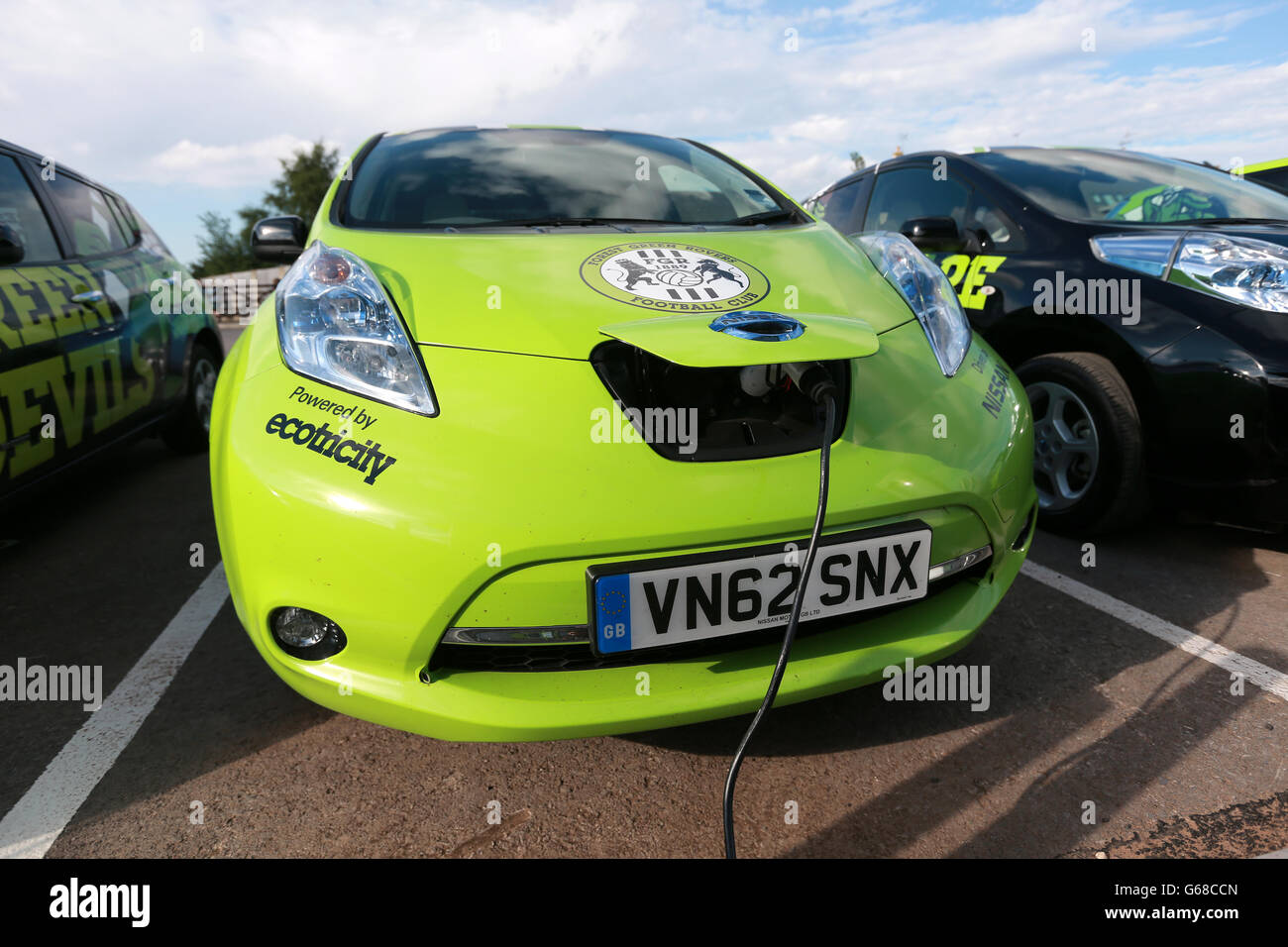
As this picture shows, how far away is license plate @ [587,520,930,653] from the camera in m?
1.36

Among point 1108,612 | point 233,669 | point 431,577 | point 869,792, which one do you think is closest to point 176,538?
point 233,669

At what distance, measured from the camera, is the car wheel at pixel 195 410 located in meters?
4.20

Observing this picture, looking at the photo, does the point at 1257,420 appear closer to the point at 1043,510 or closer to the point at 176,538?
→ the point at 1043,510

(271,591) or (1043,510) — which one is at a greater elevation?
(271,591)

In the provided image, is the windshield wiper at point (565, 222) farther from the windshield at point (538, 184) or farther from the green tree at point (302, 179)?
the green tree at point (302, 179)

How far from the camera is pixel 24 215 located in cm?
304

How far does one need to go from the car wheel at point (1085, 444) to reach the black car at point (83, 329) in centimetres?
342

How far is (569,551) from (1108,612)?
177cm

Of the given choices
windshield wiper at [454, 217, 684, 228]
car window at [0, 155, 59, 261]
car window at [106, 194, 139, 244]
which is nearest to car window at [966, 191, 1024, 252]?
windshield wiper at [454, 217, 684, 228]

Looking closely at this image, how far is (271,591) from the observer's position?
142 cm

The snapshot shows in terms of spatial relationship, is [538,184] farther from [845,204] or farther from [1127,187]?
[845,204]

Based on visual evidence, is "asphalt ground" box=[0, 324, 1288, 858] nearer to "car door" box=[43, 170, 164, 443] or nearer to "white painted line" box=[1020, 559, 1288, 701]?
"white painted line" box=[1020, 559, 1288, 701]

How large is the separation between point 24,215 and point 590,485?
2.96m

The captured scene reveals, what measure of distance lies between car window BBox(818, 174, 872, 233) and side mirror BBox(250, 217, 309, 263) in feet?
8.85
